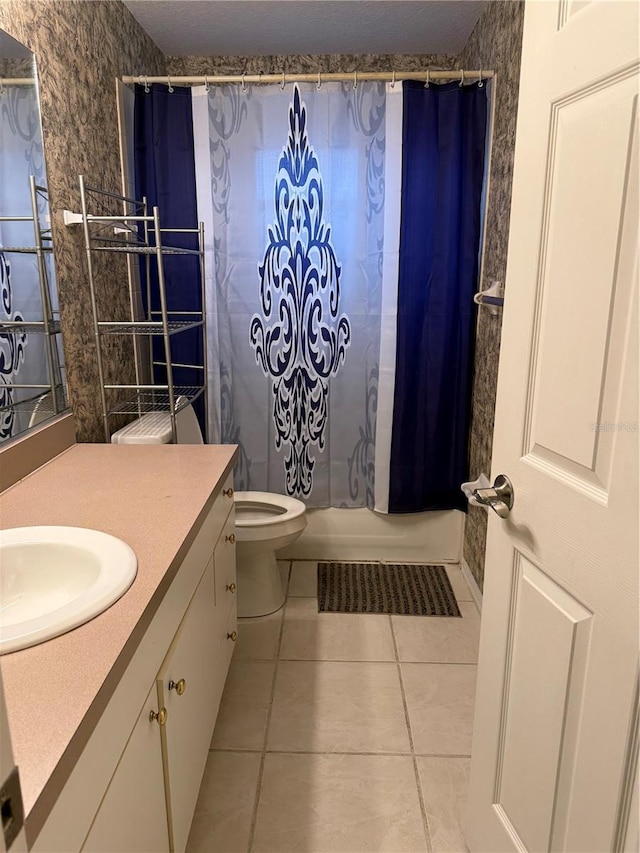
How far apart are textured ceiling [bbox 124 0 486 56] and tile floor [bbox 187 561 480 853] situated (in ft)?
7.90

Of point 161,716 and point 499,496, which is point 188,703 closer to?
point 161,716

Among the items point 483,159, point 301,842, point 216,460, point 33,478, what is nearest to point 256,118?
point 483,159

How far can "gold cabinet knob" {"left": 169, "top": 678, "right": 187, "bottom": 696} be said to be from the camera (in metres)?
Answer: 1.19

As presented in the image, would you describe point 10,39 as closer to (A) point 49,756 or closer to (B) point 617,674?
(A) point 49,756

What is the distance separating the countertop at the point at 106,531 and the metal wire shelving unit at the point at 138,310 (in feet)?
1.18

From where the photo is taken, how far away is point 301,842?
149 centimetres

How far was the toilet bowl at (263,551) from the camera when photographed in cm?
235

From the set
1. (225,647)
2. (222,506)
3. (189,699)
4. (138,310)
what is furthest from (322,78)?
(189,699)

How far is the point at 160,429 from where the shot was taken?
2150 mm

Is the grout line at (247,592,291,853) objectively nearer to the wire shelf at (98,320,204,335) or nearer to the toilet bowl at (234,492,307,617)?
the toilet bowl at (234,492,307,617)

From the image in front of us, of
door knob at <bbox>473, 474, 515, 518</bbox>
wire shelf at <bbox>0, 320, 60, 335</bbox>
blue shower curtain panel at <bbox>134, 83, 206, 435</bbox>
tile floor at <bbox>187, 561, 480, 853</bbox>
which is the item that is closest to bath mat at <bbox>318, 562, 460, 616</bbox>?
tile floor at <bbox>187, 561, 480, 853</bbox>

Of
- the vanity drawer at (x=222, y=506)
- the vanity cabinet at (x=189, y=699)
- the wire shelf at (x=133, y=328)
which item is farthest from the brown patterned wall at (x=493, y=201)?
the vanity cabinet at (x=189, y=699)

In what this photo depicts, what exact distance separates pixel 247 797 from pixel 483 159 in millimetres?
2405

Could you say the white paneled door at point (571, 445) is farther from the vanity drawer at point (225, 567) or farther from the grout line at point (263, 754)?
the vanity drawer at point (225, 567)
